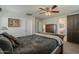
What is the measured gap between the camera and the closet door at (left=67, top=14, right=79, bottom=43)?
1283 millimetres

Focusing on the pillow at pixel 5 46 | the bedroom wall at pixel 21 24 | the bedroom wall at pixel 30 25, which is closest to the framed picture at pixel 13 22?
the bedroom wall at pixel 21 24

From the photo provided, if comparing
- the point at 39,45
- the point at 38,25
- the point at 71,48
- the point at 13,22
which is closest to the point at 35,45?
the point at 39,45

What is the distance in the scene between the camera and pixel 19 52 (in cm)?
113

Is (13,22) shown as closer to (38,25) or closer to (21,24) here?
(21,24)

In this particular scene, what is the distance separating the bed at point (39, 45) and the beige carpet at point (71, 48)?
8cm

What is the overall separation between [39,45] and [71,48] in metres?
0.57

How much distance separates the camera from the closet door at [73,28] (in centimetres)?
128

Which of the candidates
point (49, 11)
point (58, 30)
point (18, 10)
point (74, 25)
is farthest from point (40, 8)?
point (74, 25)

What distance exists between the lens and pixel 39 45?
4.05ft

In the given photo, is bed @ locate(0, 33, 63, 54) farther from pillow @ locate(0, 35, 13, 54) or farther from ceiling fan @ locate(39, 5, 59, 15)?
ceiling fan @ locate(39, 5, 59, 15)

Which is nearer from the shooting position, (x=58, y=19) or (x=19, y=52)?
(x=19, y=52)
